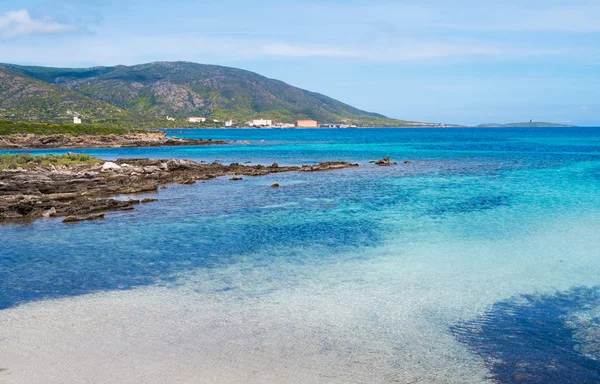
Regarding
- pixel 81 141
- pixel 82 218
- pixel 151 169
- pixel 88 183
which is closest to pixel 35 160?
pixel 151 169

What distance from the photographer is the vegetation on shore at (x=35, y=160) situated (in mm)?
45312

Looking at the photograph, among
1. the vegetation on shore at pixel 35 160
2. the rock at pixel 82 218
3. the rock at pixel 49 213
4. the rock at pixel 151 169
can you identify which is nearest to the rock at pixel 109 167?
the rock at pixel 151 169

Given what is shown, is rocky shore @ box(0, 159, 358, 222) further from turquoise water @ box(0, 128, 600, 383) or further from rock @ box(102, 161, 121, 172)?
turquoise water @ box(0, 128, 600, 383)

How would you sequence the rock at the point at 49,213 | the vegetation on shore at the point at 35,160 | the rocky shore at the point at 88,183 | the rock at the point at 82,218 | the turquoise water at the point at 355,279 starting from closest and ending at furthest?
the turquoise water at the point at 355,279 < the rock at the point at 82,218 < the rock at the point at 49,213 < the rocky shore at the point at 88,183 < the vegetation on shore at the point at 35,160

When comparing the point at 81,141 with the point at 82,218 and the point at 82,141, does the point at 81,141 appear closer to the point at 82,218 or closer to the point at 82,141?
the point at 82,141

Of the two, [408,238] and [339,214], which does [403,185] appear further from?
[408,238]

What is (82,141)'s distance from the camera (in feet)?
335

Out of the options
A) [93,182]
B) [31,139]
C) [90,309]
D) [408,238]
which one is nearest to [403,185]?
[408,238]

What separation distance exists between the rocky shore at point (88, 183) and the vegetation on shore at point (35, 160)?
1.94 meters

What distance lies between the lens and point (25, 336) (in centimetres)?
1255

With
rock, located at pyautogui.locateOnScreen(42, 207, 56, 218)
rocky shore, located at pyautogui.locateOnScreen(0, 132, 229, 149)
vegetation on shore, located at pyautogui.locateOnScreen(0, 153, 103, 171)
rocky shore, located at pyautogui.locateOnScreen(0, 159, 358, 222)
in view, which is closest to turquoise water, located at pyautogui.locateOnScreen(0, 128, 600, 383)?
rock, located at pyautogui.locateOnScreen(42, 207, 56, 218)

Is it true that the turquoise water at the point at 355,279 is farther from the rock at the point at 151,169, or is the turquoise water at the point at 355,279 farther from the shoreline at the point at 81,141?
the shoreline at the point at 81,141

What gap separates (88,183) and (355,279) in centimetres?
2997

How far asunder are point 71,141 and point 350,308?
99965mm
